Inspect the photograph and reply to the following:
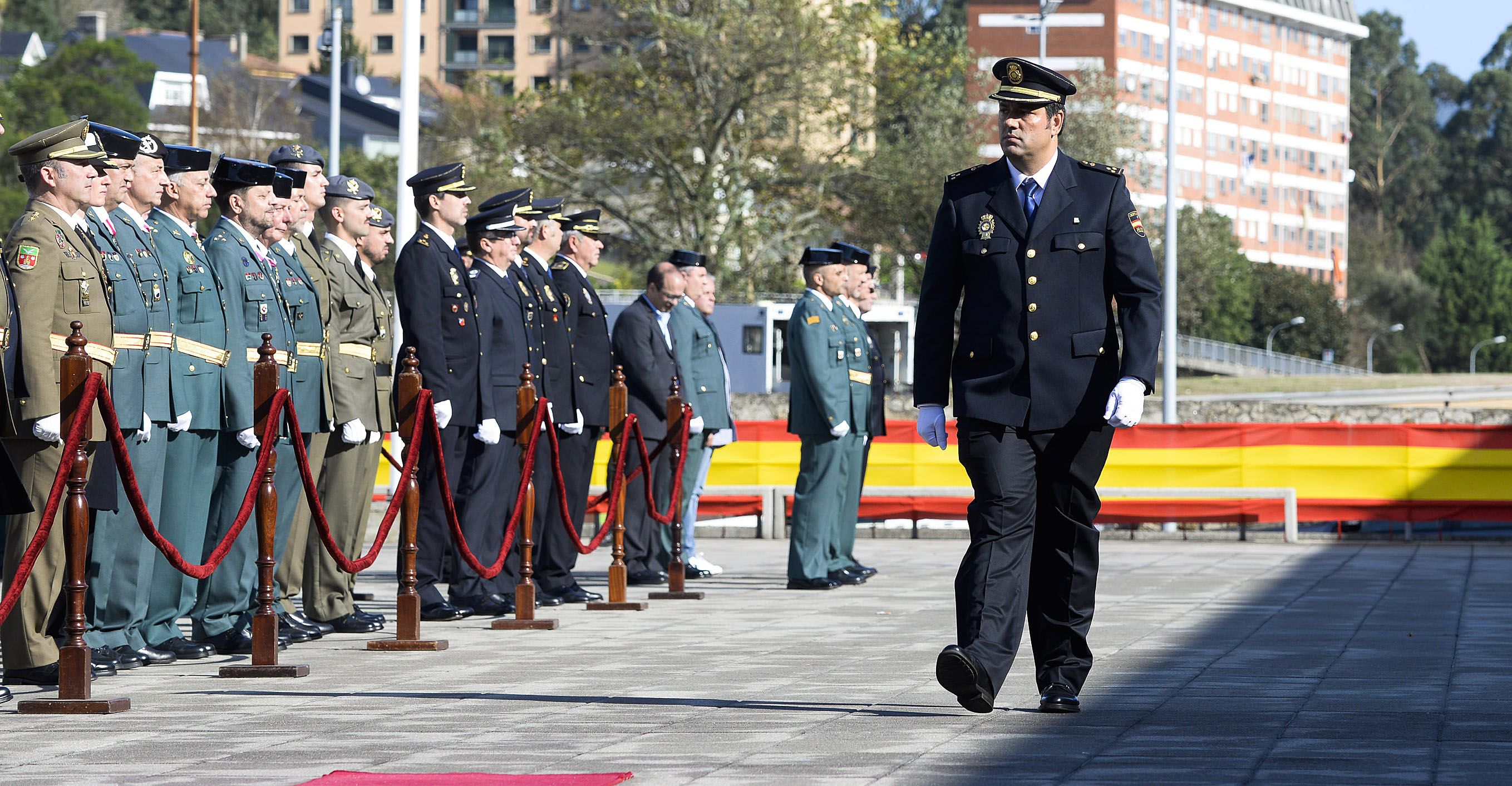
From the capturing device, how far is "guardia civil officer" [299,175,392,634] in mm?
10602

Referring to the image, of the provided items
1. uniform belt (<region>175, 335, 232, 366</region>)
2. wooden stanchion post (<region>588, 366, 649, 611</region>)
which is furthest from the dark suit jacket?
uniform belt (<region>175, 335, 232, 366</region>)

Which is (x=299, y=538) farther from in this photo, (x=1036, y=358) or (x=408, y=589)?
(x=1036, y=358)

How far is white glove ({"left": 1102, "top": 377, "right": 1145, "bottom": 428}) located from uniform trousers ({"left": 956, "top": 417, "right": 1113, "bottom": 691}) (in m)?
0.19

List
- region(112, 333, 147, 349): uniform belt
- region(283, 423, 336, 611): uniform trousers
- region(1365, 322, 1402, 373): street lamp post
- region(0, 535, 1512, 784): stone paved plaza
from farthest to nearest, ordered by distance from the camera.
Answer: region(1365, 322, 1402, 373): street lamp post → region(283, 423, 336, 611): uniform trousers → region(112, 333, 147, 349): uniform belt → region(0, 535, 1512, 784): stone paved plaza

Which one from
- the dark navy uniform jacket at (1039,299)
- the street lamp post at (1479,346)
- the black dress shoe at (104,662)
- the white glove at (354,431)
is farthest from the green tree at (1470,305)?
the black dress shoe at (104,662)

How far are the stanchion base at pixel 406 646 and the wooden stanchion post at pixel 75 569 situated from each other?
2.21m

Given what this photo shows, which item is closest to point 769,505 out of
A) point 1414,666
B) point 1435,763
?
point 1414,666

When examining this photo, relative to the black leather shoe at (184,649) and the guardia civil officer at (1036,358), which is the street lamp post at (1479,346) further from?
the guardia civil officer at (1036,358)

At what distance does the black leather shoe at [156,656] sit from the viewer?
9031 millimetres

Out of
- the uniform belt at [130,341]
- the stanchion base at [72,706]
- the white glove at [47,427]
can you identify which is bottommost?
the stanchion base at [72,706]

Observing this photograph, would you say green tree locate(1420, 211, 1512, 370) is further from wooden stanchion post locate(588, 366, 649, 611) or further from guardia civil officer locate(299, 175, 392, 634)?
guardia civil officer locate(299, 175, 392, 634)

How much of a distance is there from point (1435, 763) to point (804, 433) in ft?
27.2

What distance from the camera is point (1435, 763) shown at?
6.04 metres

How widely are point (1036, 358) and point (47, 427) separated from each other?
11.8ft
